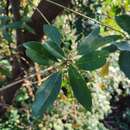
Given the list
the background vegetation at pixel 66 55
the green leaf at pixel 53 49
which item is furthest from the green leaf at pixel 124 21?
the green leaf at pixel 53 49

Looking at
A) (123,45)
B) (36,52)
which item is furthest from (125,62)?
(36,52)

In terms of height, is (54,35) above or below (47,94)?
above

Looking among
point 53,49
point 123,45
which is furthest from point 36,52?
point 123,45

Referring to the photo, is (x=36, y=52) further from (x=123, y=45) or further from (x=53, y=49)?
(x=123, y=45)

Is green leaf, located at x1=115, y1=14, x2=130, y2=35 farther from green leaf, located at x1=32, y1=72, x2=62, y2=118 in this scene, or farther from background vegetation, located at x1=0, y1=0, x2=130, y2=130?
green leaf, located at x1=32, y1=72, x2=62, y2=118

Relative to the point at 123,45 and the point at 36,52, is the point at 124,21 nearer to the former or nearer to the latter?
the point at 123,45

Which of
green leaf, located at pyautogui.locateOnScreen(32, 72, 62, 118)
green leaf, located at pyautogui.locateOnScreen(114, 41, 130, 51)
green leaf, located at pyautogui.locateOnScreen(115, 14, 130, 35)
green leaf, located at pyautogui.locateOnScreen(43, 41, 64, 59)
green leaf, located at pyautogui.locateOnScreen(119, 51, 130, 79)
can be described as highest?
green leaf, located at pyautogui.locateOnScreen(115, 14, 130, 35)

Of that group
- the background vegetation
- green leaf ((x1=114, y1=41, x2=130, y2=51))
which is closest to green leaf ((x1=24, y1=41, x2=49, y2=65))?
the background vegetation
